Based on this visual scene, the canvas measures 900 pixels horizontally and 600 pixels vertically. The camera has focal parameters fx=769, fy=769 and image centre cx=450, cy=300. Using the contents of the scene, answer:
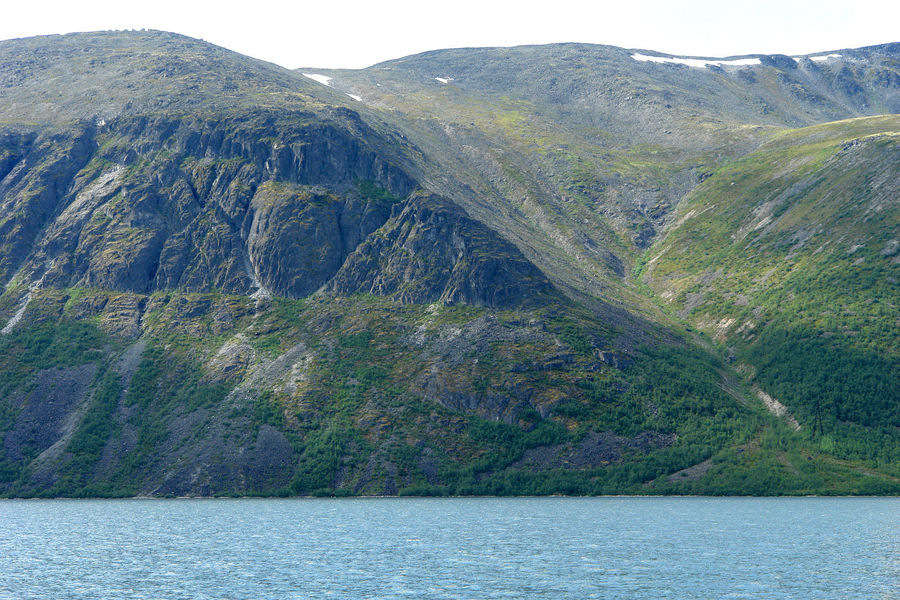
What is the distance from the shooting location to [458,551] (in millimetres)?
78812

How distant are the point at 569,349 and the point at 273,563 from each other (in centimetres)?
10575

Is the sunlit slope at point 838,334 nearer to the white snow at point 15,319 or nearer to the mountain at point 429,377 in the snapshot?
the mountain at point 429,377

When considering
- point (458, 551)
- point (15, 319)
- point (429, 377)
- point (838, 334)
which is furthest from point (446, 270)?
point (458, 551)

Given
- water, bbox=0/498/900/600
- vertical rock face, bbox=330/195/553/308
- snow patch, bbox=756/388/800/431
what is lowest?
water, bbox=0/498/900/600

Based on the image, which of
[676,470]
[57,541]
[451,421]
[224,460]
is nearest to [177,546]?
[57,541]

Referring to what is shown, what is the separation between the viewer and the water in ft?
200

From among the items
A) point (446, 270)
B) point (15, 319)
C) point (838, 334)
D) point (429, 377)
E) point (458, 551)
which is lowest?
point (458, 551)

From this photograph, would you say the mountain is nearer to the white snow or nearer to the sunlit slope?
the sunlit slope

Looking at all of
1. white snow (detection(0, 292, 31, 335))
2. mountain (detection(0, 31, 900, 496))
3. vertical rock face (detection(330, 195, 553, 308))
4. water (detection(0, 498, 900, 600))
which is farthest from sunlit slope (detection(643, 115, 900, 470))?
white snow (detection(0, 292, 31, 335))

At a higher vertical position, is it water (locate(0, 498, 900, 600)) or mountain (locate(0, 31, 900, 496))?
mountain (locate(0, 31, 900, 496))

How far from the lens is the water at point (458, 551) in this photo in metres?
60.8

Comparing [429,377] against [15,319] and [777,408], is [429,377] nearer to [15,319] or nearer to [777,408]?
[777,408]

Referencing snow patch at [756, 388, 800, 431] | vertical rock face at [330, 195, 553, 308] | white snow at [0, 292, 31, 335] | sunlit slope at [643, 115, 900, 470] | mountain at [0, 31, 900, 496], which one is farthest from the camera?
vertical rock face at [330, 195, 553, 308]

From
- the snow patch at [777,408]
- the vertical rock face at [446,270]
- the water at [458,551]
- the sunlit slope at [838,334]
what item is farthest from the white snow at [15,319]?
the snow patch at [777,408]
